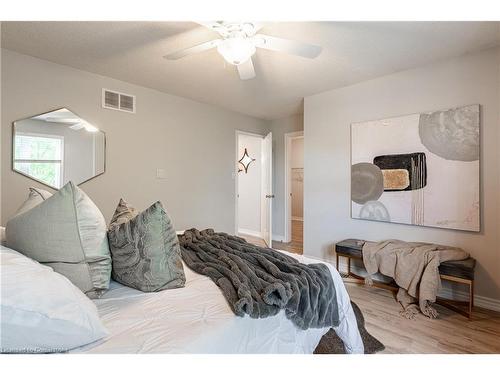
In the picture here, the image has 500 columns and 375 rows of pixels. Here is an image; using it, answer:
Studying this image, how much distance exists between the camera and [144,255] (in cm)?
120

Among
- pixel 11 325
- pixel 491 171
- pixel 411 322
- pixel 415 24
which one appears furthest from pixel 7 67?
pixel 491 171

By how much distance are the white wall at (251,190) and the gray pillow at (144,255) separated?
13.5 feet

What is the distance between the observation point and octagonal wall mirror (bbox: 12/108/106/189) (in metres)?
2.38

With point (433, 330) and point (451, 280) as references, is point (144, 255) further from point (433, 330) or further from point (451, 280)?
point (451, 280)

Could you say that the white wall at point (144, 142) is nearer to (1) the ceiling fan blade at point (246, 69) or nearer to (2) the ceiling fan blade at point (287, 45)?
(1) the ceiling fan blade at point (246, 69)

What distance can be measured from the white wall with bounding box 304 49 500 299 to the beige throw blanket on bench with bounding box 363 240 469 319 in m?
0.23

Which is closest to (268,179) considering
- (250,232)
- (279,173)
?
(279,173)

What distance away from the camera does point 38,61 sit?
7.98 ft

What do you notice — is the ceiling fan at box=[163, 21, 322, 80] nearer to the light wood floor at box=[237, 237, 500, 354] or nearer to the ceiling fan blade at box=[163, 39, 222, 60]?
the ceiling fan blade at box=[163, 39, 222, 60]

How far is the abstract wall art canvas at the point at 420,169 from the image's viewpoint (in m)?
2.31

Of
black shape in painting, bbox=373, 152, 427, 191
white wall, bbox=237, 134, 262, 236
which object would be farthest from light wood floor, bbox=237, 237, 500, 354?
white wall, bbox=237, 134, 262, 236

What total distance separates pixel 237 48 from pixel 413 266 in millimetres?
2349

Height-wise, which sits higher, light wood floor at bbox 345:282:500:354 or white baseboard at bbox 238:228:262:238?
white baseboard at bbox 238:228:262:238
